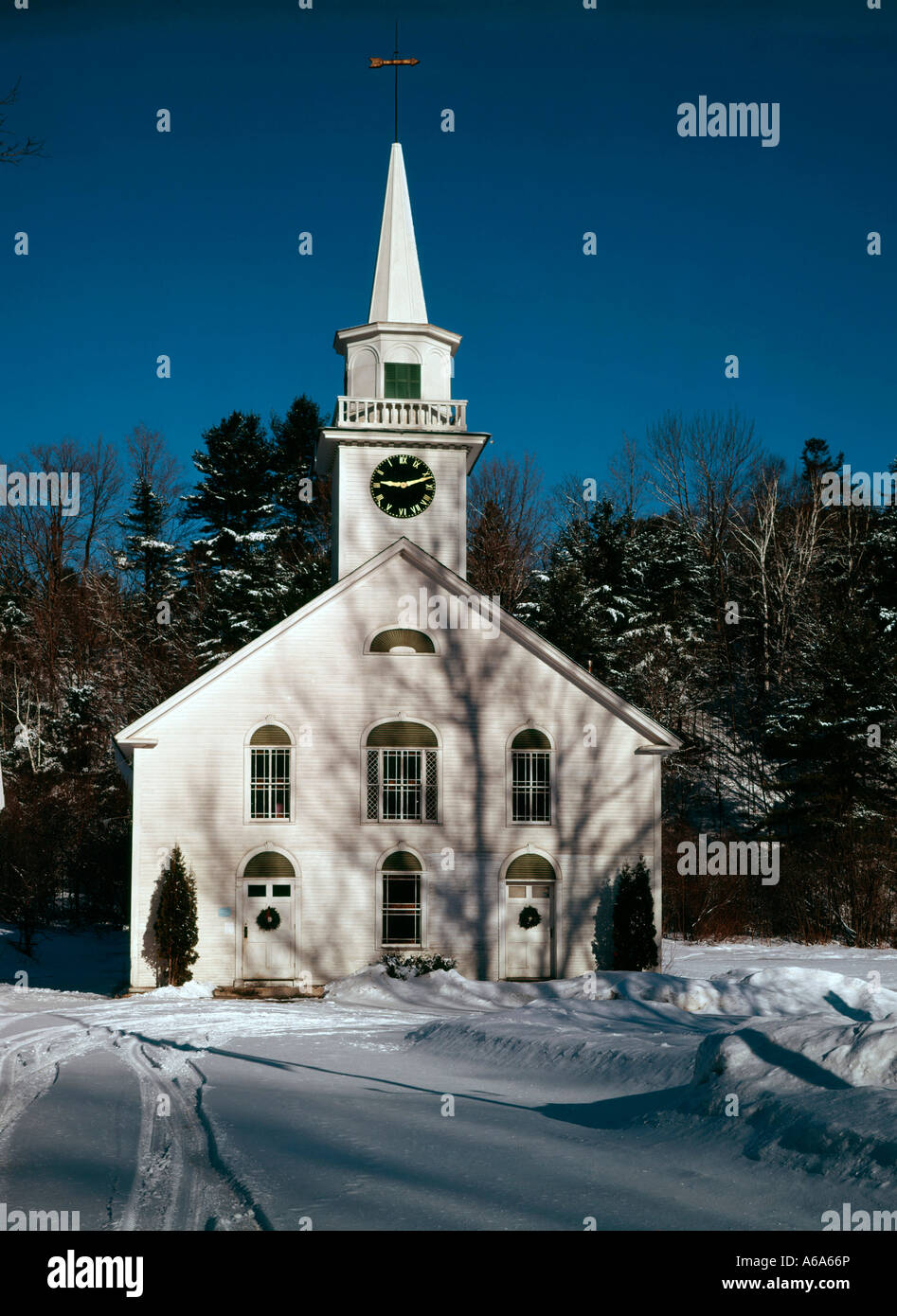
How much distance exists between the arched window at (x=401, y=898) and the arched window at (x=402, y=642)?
4.24 meters

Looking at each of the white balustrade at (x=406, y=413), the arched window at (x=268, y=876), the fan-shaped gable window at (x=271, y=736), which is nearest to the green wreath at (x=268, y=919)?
the arched window at (x=268, y=876)

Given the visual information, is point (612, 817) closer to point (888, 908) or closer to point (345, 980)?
point (345, 980)

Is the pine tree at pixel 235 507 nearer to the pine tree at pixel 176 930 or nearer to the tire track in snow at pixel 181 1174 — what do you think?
the pine tree at pixel 176 930

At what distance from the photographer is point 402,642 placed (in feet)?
86.1

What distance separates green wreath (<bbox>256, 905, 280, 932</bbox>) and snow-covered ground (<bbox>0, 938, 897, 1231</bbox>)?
7626 millimetres

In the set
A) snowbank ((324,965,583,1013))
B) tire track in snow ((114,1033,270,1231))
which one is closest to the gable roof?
snowbank ((324,965,583,1013))

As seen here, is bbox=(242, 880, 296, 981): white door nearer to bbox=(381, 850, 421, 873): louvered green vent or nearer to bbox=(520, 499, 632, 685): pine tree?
bbox=(381, 850, 421, 873): louvered green vent

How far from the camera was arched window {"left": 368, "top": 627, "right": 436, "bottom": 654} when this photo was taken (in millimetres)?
26203

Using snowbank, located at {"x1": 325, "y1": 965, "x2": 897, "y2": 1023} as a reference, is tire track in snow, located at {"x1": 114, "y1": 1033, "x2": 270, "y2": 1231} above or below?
above

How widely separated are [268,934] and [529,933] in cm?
541

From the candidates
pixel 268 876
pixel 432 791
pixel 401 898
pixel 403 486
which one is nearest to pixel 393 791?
pixel 432 791

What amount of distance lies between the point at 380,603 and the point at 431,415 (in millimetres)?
5369

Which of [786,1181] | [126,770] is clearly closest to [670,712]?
[126,770]

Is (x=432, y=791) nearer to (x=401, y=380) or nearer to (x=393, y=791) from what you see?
(x=393, y=791)
